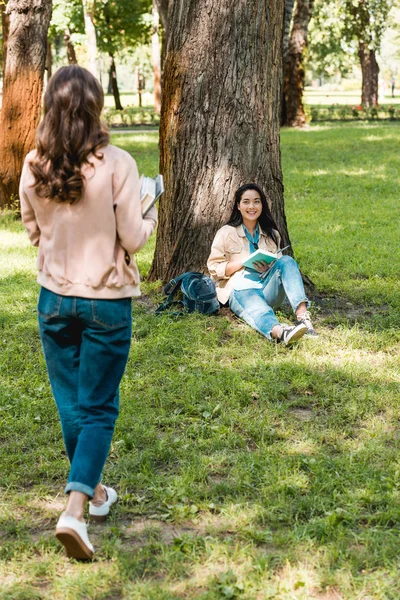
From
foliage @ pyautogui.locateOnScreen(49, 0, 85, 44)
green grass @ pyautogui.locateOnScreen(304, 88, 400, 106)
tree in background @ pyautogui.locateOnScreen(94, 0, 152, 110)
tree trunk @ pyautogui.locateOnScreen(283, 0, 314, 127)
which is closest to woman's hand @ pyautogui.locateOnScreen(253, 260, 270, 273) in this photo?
tree trunk @ pyautogui.locateOnScreen(283, 0, 314, 127)

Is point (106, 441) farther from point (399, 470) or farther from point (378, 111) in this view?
point (378, 111)

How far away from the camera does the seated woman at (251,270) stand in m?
6.36

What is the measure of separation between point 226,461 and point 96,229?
5.35 feet

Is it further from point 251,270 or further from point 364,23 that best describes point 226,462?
point 364,23

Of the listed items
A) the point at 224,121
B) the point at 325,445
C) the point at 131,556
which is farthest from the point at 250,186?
the point at 131,556

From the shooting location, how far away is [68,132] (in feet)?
10.2

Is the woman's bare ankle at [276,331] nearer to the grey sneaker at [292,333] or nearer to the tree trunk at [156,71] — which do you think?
the grey sneaker at [292,333]

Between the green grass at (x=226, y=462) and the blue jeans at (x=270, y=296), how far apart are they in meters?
0.13

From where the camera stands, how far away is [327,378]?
17.7 ft

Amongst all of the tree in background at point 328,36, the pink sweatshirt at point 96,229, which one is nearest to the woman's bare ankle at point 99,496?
the pink sweatshirt at point 96,229

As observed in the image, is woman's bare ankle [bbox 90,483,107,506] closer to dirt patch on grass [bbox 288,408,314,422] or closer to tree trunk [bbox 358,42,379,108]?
dirt patch on grass [bbox 288,408,314,422]

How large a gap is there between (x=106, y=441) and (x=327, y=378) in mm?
2354

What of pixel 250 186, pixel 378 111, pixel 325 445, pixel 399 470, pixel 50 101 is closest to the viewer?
pixel 50 101

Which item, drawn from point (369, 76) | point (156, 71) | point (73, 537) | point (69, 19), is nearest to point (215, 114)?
point (73, 537)
